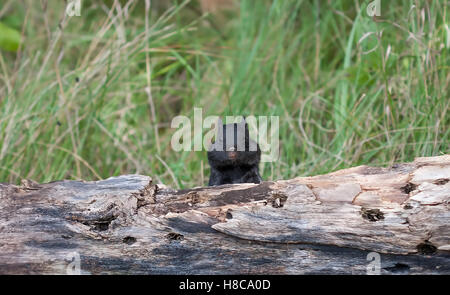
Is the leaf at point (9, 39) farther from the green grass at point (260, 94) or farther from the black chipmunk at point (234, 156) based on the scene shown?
the black chipmunk at point (234, 156)

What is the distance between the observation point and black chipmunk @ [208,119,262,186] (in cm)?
322

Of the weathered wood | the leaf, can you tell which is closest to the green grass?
the leaf

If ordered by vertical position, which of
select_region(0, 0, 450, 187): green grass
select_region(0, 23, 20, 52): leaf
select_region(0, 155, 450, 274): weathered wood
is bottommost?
select_region(0, 155, 450, 274): weathered wood

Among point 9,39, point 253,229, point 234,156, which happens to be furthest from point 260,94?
point 253,229

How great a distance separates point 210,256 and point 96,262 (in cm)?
45

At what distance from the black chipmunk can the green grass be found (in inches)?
25.2

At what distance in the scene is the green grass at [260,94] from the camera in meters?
3.85

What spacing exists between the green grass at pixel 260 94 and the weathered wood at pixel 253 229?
124 cm

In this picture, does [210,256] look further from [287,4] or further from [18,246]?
[287,4]

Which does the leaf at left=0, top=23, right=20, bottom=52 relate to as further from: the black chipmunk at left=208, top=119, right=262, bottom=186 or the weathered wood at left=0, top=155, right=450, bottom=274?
the weathered wood at left=0, top=155, right=450, bottom=274

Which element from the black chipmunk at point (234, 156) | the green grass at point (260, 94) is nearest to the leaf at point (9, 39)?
the green grass at point (260, 94)

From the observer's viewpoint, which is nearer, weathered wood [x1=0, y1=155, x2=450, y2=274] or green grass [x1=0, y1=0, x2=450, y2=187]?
weathered wood [x1=0, y1=155, x2=450, y2=274]
